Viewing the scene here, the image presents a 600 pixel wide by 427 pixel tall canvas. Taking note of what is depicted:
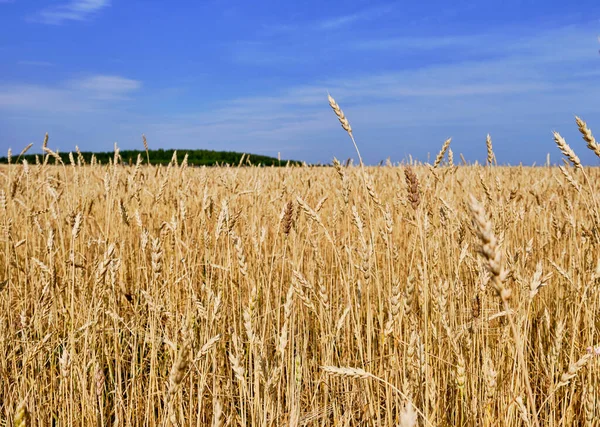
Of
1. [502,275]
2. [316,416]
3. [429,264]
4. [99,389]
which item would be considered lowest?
[316,416]

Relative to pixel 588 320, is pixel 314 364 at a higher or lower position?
lower

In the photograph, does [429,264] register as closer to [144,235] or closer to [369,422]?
[369,422]

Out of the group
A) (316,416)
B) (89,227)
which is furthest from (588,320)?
(89,227)

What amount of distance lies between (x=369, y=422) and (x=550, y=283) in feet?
5.98

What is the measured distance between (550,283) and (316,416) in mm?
1895


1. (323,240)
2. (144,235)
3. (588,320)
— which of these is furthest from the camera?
(323,240)

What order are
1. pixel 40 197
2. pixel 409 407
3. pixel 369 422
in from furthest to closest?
pixel 40 197 → pixel 369 422 → pixel 409 407

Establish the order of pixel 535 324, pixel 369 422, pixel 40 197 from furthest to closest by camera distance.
A: pixel 40 197, pixel 535 324, pixel 369 422

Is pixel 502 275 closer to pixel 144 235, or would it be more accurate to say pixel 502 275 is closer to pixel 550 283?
pixel 144 235

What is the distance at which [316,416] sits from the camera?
1.84 m

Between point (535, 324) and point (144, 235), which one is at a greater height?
point (144, 235)

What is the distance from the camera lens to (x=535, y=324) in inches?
113

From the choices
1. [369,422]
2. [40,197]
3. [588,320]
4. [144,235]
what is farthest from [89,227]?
[588,320]

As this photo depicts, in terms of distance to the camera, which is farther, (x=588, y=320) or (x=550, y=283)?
(x=550, y=283)
